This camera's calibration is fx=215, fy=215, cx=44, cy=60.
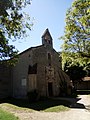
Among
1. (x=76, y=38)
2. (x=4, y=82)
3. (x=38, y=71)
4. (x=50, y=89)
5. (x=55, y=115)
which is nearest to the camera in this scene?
(x=55, y=115)

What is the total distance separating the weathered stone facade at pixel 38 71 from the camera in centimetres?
3466

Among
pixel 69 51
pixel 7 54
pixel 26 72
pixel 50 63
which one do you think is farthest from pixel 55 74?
pixel 7 54

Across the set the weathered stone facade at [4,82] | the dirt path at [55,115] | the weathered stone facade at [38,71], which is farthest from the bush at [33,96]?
the dirt path at [55,115]

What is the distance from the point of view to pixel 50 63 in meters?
38.7

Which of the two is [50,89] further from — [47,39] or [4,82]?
[47,39]

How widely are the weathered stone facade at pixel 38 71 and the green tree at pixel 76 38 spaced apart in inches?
260

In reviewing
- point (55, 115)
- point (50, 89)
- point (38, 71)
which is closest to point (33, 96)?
point (38, 71)

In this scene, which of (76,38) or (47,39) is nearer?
(76,38)

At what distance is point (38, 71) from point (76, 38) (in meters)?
10.1

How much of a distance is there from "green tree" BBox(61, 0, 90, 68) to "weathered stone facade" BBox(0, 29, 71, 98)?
6604mm

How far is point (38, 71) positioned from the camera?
1395 inches

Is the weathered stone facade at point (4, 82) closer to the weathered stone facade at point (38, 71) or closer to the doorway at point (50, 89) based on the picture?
the weathered stone facade at point (38, 71)

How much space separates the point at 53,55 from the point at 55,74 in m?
3.55

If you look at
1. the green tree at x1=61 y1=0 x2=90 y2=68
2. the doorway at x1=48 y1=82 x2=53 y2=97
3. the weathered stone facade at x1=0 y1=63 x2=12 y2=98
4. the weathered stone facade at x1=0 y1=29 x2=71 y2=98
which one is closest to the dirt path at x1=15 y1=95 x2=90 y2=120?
the green tree at x1=61 y1=0 x2=90 y2=68
